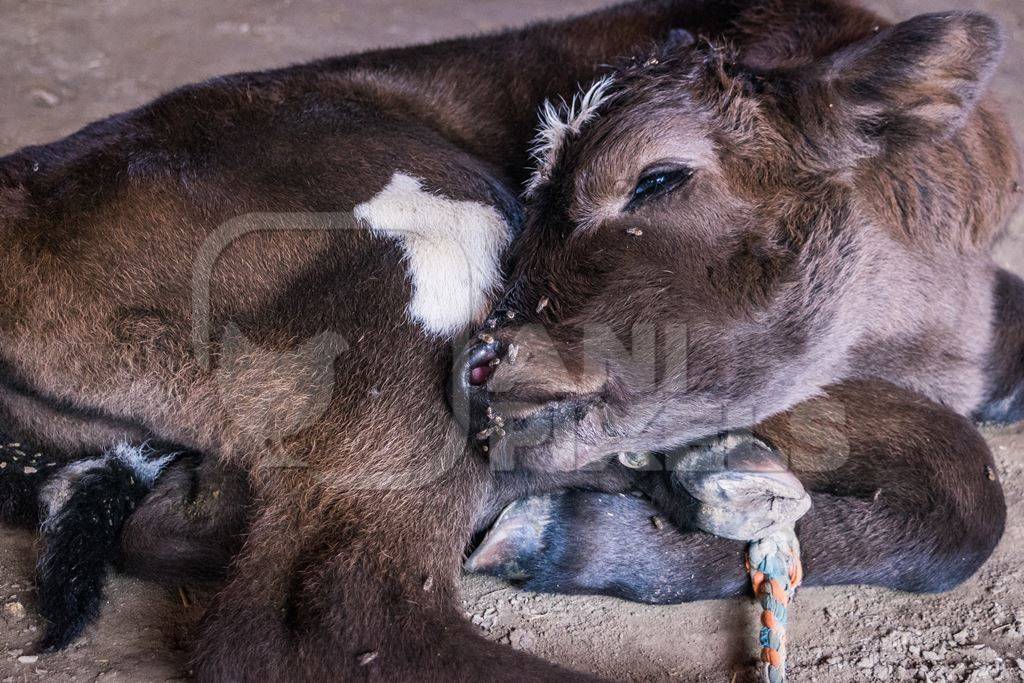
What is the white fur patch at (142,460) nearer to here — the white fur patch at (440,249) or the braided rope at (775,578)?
the white fur patch at (440,249)

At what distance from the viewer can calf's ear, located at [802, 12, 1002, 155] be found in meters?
2.56

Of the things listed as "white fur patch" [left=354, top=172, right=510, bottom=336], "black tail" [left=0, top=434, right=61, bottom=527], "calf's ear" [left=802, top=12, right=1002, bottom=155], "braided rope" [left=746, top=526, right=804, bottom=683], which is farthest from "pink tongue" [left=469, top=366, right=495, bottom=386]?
"black tail" [left=0, top=434, right=61, bottom=527]

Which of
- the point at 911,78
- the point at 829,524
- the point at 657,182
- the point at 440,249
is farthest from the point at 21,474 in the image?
the point at 911,78

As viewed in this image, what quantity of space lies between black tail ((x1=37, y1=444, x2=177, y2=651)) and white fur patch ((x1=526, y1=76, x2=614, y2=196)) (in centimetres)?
124

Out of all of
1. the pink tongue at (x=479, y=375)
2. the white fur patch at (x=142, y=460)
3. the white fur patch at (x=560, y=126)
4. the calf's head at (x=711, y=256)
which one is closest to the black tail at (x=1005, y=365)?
the calf's head at (x=711, y=256)

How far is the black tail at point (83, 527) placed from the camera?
2.50 meters

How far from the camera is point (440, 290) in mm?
2756

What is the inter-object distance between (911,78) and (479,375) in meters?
1.26

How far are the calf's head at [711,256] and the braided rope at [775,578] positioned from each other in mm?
314

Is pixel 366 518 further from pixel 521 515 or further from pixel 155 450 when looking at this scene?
pixel 155 450

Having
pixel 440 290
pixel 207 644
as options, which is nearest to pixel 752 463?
pixel 440 290

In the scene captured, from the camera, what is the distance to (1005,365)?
3.43 m

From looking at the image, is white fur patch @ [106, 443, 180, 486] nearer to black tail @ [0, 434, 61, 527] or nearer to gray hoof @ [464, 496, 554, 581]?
black tail @ [0, 434, 61, 527]

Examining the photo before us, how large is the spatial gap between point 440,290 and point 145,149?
90 cm
